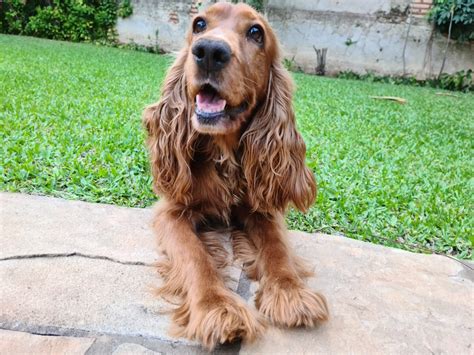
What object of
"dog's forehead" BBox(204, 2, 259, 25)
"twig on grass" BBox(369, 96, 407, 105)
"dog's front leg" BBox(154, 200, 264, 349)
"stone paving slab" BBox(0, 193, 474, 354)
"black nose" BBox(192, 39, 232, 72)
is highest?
"dog's forehead" BBox(204, 2, 259, 25)

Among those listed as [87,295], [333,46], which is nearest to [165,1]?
[333,46]

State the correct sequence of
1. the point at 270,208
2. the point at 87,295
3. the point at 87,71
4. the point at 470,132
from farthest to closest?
the point at 87,71 → the point at 470,132 → the point at 270,208 → the point at 87,295

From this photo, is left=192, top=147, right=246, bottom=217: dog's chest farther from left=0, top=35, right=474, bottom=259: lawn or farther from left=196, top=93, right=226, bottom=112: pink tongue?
left=0, top=35, right=474, bottom=259: lawn

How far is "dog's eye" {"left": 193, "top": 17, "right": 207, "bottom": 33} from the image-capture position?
2.28 m

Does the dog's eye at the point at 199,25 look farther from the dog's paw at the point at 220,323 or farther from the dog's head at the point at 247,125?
the dog's paw at the point at 220,323

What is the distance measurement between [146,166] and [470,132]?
4.45m

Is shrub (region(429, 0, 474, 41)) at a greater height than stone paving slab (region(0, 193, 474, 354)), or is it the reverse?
shrub (region(429, 0, 474, 41))

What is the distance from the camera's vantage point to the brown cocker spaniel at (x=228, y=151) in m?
1.91

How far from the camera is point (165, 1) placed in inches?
510

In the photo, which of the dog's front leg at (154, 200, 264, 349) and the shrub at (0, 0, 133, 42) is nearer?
the dog's front leg at (154, 200, 264, 349)

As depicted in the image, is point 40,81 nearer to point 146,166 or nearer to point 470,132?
point 146,166

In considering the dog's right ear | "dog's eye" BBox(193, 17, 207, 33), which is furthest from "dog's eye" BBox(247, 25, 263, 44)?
the dog's right ear

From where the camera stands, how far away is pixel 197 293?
1.61 m

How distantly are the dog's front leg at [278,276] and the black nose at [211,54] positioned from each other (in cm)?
82
